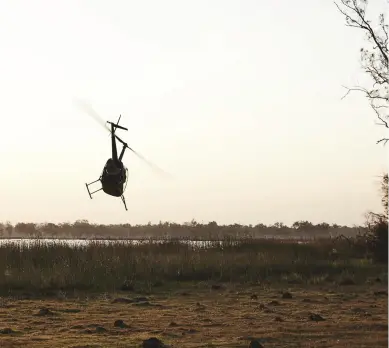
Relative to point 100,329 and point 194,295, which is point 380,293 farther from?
point 100,329

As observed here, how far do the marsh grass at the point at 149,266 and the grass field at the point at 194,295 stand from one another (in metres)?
0.05

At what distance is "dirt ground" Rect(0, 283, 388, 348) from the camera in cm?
1064

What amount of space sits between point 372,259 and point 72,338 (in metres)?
21.2

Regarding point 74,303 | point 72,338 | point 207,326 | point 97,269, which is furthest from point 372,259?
point 72,338

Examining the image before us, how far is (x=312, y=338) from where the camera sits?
34.8 ft

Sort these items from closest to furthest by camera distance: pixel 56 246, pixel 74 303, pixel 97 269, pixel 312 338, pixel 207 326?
pixel 312 338, pixel 207 326, pixel 74 303, pixel 97 269, pixel 56 246

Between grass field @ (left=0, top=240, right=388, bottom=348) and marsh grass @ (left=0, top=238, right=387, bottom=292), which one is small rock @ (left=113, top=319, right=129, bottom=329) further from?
marsh grass @ (left=0, top=238, right=387, bottom=292)

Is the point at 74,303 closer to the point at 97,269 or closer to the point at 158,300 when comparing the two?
the point at 158,300

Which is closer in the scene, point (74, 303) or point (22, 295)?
point (74, 303)

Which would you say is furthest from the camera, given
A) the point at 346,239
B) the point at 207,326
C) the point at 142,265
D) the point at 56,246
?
the point at 346,239

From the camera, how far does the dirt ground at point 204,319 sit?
10.6 meters

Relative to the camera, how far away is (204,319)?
44.4ft

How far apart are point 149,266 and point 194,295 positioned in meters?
5.68

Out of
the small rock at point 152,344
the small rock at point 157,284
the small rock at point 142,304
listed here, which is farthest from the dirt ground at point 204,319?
the small rock at point 157,284
